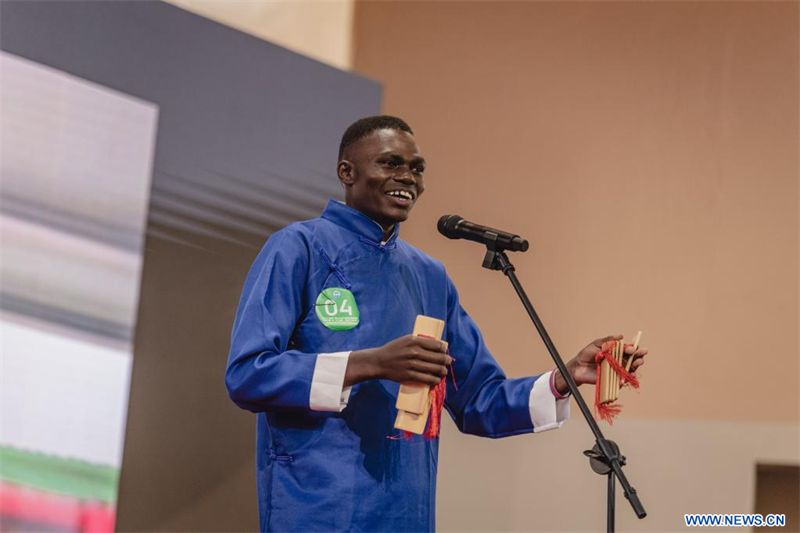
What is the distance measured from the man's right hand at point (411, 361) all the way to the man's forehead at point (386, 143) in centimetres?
66

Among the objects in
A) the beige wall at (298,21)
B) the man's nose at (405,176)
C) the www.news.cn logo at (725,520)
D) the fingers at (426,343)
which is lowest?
the www.news.cn logo at (725,520)

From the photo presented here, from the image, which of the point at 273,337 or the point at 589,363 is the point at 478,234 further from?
the point at 273,337

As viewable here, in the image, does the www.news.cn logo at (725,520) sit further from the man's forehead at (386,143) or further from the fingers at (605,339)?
the man's forehead at (386,143)

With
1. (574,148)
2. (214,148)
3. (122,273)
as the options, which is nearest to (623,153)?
(574,148)

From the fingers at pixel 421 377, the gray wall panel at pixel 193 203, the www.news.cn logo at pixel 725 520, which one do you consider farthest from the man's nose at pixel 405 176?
the www.news.cn logo at pixel 725 520

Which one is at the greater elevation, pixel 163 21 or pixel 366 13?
pixel 366 13

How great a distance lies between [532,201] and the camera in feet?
13.9

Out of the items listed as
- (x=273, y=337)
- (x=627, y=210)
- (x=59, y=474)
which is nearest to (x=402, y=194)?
(x=273, y=337)

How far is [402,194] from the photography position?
2.40 meters

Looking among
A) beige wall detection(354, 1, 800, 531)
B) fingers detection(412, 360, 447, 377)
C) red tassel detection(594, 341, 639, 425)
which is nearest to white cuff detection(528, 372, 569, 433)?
red tassel detection(594, 341, 639, 425)

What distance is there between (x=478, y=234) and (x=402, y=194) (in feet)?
1.09

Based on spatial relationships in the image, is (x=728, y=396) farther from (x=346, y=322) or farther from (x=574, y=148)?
(x=346, y=322)

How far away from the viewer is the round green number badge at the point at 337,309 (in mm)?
2211

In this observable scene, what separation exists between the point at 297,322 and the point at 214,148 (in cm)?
128
